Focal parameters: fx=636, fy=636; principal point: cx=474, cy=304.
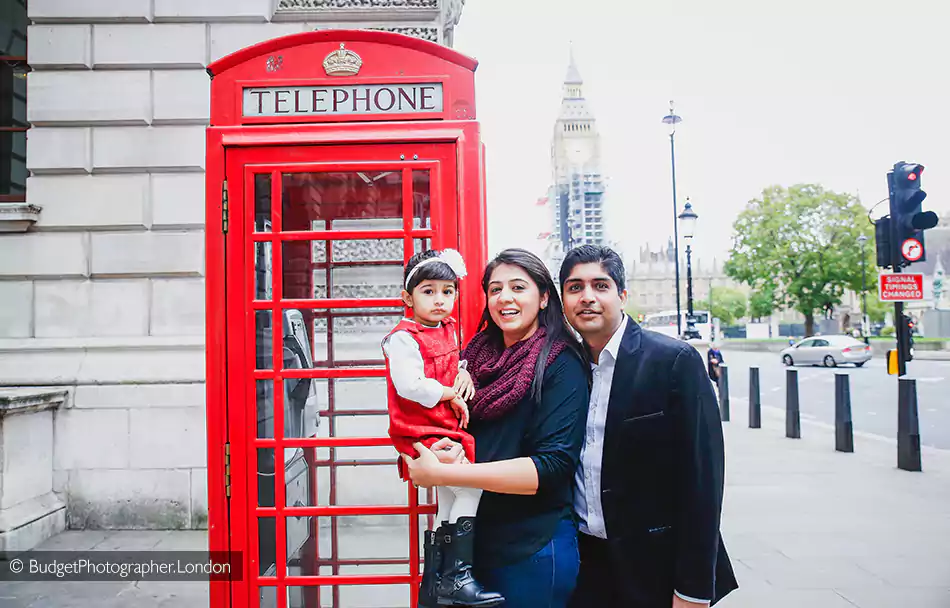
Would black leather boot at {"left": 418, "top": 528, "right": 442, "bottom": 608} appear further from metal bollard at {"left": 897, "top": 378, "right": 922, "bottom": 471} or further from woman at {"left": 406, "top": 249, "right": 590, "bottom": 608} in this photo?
metal bollard at {"left": 897, "top": 378, "right": 922, "bottom": 471}

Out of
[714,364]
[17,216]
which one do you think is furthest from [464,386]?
[714,364]

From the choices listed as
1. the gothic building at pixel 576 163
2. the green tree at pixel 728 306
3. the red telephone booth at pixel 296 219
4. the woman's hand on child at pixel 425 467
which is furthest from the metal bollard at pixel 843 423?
the gothic building at pixel 576 163

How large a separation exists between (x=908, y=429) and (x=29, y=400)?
9.16 metres

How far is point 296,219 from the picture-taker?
2.69 meters

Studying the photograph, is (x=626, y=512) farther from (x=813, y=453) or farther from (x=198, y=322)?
(x=813, y=453)

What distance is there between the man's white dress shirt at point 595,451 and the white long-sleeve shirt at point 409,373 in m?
0.57

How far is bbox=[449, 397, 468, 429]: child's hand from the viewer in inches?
76.0

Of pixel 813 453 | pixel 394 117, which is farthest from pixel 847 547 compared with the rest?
pixel 394 117

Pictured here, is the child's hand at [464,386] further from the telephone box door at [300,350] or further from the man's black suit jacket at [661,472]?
the telephone box door at [300,350]

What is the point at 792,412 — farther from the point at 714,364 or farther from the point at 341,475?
the point at 341,475

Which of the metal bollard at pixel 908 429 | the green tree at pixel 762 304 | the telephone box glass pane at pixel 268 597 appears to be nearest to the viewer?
the telephone box glass pane at pixel 268 597

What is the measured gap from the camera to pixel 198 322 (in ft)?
18.7

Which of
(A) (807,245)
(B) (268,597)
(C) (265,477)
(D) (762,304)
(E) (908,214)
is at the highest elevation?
(A) (807,245)

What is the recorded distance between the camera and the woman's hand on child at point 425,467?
1902 mm
